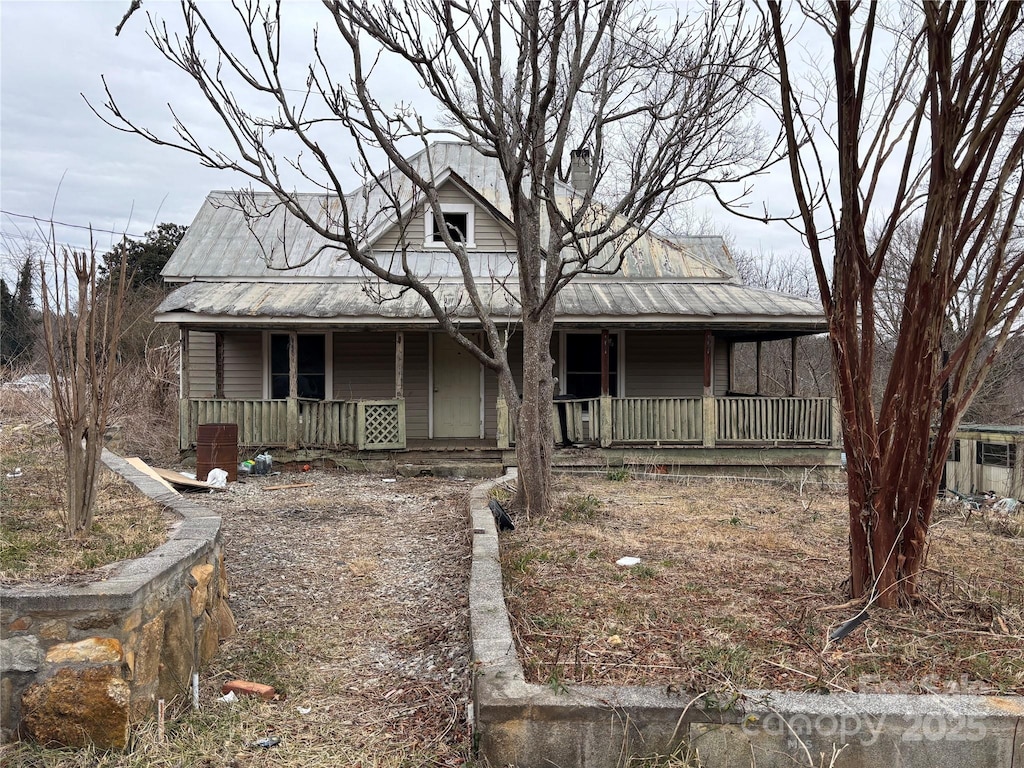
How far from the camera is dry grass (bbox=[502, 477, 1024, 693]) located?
3205 millimetres

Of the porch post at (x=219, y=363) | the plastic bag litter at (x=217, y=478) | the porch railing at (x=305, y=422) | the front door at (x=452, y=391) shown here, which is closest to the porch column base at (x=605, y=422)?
the front door at (x=452, y=391)

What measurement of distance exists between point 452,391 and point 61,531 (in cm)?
996

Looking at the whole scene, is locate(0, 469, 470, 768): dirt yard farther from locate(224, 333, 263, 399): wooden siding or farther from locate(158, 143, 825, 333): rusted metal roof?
locate(224, 333, 263, 399): wooden siding

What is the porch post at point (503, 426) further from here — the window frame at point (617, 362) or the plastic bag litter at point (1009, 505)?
the plastic bag litter at point (1009, 505)

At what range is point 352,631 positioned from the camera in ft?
15.0

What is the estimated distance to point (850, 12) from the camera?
11.0 ft

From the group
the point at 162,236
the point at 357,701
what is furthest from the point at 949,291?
the point at 162,236

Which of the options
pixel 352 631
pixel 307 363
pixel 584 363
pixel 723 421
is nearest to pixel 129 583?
pixel 352 631

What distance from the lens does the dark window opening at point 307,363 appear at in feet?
46.0

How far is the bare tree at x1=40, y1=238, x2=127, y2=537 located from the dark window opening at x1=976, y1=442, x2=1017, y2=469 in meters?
11.9

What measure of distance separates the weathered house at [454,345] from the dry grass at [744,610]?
17.2ft

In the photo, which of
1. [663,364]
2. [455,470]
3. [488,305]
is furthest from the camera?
[663,364]

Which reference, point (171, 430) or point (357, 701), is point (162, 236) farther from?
point (357, 701)

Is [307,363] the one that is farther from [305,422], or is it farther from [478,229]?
[478,229]
